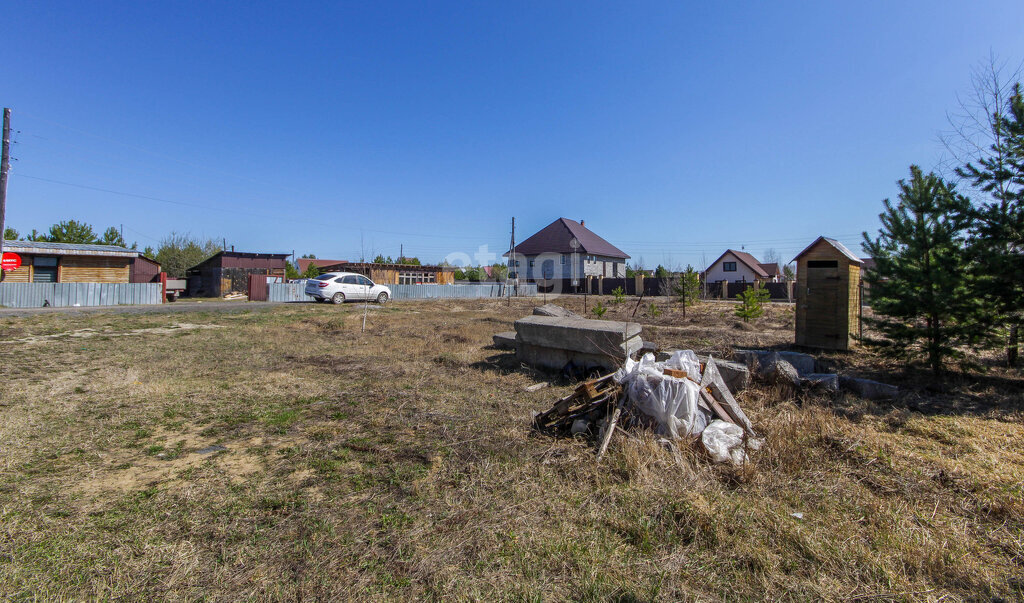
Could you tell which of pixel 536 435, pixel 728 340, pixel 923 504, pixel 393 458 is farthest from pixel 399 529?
pixel 728 340

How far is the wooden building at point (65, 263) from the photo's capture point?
22688 mm

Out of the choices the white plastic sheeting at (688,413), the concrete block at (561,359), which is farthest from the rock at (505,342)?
the white plastic sheeting at (688,413)

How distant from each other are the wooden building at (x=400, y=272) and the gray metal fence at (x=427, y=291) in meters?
5.78

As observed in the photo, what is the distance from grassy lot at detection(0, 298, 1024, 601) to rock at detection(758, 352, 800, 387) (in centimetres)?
28

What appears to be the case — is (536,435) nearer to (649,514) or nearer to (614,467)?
(614,467)

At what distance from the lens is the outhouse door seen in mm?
8781

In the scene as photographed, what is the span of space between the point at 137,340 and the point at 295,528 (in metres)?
9.90

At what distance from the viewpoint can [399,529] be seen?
268cm

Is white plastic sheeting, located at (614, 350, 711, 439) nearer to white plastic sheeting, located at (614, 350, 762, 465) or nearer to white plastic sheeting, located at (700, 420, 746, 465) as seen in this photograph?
white plastic sheeting, located at (614, 350, 762, 465)

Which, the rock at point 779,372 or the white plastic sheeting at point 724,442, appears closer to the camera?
the white plastic sheeting at point 724,442

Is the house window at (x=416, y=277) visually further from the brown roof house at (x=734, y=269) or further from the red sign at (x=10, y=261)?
the brown roof house at (x=734, y=269)

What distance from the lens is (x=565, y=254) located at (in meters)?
42.9

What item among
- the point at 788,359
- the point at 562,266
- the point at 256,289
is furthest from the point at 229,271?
the point at 788,359

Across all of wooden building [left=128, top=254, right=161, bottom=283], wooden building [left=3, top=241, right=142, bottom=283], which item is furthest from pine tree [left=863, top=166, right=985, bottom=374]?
wooden building [left=128, top=254, right=161, bottom=283]
